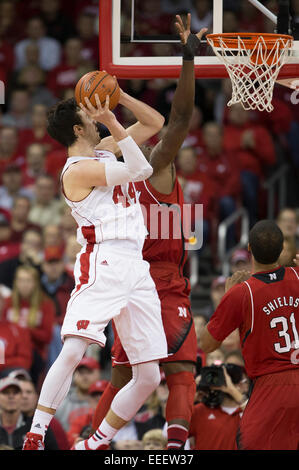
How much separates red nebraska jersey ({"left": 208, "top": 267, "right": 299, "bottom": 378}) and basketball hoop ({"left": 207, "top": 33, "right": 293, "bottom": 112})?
5.29 feet

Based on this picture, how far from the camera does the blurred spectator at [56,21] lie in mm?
15805

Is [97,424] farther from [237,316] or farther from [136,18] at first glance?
[136,18]

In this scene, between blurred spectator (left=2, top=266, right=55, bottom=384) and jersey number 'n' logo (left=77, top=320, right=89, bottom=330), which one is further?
blurred spectator (left=2, top=266, right=55, bottom=384)

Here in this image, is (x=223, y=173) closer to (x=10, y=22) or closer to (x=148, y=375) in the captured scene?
(x=10, y=22)

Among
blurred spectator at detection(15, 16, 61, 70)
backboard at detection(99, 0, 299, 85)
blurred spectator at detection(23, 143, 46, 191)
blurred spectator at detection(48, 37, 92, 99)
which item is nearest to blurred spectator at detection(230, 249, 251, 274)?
blurred spectator at detection(23, 143, 46, 191)

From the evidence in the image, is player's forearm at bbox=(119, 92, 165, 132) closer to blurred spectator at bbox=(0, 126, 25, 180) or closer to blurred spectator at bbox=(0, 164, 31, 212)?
blurred spectator at bbox=(0, 164, 31, 212)

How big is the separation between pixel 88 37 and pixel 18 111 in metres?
1.72

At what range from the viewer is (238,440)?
646cm

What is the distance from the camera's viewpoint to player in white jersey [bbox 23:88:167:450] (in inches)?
248

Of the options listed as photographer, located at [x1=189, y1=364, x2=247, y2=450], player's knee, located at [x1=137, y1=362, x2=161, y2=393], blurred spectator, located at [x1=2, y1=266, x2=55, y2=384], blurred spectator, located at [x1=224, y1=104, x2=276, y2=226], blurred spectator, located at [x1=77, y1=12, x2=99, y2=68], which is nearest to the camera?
player's knee, located at [x1=137, y1=362, x2=161, y2=393]

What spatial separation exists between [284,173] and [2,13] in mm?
6131

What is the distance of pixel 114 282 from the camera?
21.0 feet

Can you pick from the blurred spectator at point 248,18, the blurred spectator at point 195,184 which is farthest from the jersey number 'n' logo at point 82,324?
the blurred spectator at point 248,18

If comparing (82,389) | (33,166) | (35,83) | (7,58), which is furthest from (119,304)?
(7,58)
